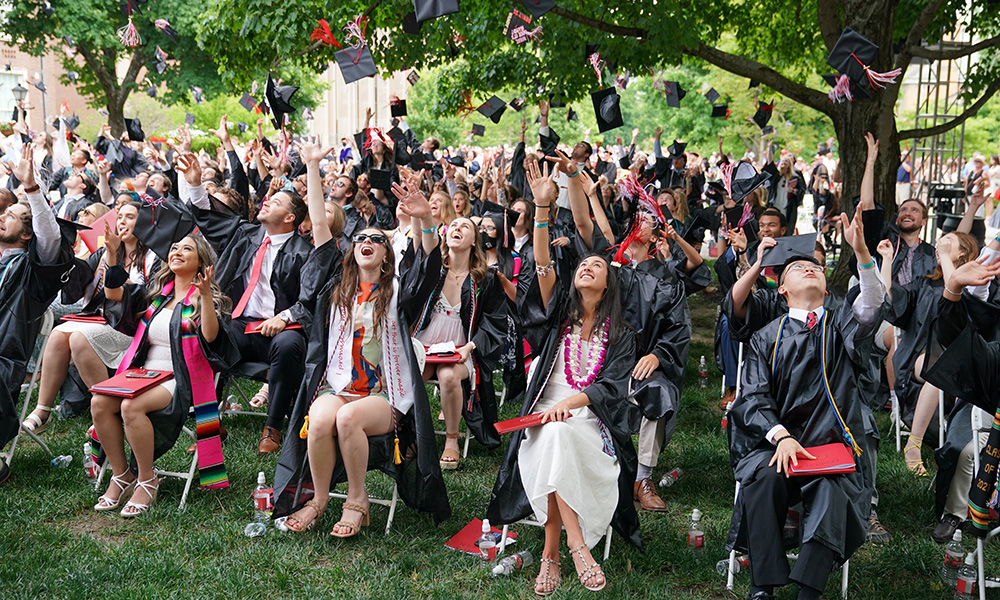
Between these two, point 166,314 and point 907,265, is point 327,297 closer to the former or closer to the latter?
point 166,314

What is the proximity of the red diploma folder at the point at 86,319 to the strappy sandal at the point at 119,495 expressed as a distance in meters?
1.35

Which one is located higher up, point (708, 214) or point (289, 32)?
point (289, 32)

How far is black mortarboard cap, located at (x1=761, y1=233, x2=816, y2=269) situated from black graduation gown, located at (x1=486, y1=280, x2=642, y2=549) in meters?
0.83

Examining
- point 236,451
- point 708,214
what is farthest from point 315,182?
point 708,214

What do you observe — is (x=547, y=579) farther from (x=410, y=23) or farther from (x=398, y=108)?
(x=398, y=108)

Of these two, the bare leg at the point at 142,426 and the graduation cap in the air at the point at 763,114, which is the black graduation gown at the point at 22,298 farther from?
the graduation cap in the air at the point at 763,114

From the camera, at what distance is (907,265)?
6699 mm

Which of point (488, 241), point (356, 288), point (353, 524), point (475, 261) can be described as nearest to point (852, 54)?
point (488, 241)

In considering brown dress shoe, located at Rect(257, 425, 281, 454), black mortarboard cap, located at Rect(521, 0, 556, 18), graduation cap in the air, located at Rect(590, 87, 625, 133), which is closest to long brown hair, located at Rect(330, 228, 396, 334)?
brown dress shoe, located at Rect(257, 425, 281, 454)

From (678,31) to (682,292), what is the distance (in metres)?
4.80

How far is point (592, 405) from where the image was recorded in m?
4.39

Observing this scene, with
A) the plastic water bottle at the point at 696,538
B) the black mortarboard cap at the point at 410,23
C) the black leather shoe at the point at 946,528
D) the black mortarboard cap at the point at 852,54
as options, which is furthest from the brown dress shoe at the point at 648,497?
the black mortarboard cap at the point at 410,23

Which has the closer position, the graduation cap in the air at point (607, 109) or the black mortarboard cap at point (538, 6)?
the black mortarboard cap at point (538, 6)

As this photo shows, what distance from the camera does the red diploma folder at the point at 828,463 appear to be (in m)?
3.80
